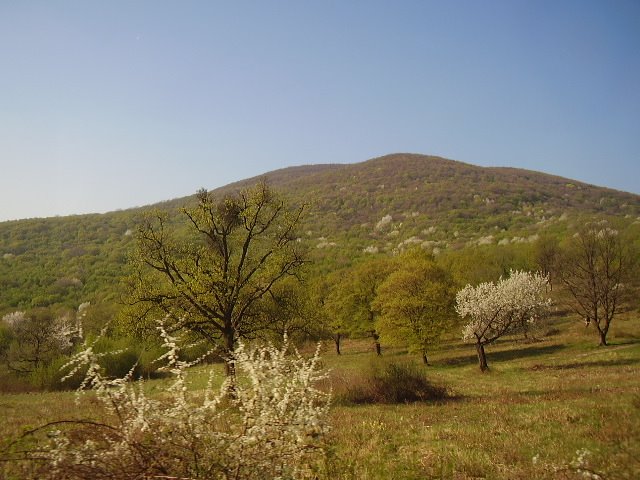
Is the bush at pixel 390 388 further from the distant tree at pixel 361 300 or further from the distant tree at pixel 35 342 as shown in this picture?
the distant tree at pixel 35 342

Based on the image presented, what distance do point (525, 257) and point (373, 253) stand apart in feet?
128

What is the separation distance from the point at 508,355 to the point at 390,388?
98.3 feet

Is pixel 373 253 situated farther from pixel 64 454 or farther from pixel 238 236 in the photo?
pixel 64 454

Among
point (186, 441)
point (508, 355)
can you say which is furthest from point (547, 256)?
point (186, 441)

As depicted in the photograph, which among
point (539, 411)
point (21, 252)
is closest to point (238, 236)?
point (539, 411)

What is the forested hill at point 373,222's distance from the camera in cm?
9381

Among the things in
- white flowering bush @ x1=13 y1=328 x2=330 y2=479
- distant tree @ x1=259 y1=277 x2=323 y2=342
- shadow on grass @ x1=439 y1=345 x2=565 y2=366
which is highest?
white flowering bush @ x1=13 y1=328 x2=330 y2=479

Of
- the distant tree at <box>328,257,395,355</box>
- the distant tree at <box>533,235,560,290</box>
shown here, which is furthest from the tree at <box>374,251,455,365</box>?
the distant tree at <box>533,235,560,290</box>

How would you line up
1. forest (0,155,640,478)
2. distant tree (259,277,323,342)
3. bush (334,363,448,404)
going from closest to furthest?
forest (0,155,640,478) → bush (334,363,448,404) → distant tree (259,277,323,342)

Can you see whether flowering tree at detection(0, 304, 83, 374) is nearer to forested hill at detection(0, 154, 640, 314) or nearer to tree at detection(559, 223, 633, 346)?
forested hill at detection(0, 154, 640, 314)

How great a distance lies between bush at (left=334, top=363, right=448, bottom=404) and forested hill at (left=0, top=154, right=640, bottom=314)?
2531 inches

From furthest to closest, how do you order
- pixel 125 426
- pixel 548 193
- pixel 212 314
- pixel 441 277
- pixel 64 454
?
1. pixel 548 193
2. pixel 441 277
3. pixel 212 314
4. pixel 125 426
5. pixel 64 454

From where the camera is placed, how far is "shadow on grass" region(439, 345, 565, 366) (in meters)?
42.0

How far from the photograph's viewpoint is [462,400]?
61.8 ft
